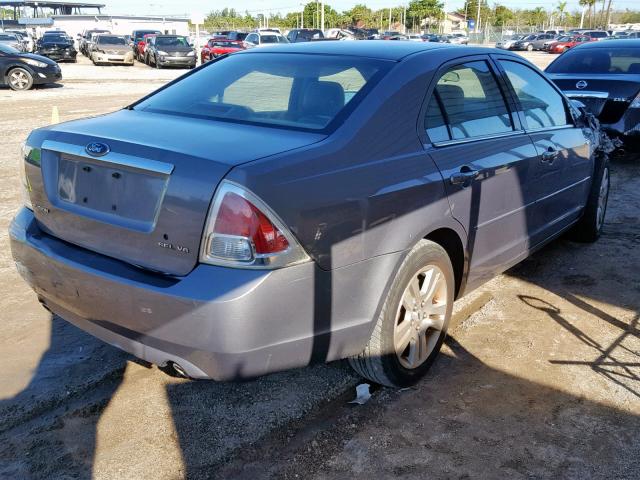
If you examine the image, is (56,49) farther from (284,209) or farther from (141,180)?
(284,209)

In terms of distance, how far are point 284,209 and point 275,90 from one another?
1251mm

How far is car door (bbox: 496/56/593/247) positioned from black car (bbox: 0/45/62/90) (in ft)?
53.9

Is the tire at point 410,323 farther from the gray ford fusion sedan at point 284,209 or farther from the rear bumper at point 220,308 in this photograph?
the rear bumper at point 220,308

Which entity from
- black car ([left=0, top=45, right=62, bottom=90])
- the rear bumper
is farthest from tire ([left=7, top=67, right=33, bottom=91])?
the rear bumper

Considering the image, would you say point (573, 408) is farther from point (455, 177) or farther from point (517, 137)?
point (517, 137)

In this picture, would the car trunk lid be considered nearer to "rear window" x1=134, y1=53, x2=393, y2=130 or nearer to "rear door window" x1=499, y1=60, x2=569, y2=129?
"rear window" x1=134, y1=53, x2=393, y2=130

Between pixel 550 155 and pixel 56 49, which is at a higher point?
pixel 550 155

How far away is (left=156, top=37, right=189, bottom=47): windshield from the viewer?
30297 millimetres

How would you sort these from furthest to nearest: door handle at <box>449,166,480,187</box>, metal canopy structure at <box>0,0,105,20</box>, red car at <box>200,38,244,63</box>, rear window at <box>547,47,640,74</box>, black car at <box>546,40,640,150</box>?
1. metal canopy structure at <box>0,0,105,20</box>
2. red car at <box>200,38,244,63</box>
3. rear window at <box>547,47,640,74</box>
4. black car at <box>546,40,640,150</box>
5. door handle at <box>449,166,480,187</box>

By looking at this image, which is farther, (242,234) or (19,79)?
(19,79)

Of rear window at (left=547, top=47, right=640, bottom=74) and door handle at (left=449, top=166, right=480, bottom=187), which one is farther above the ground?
rear window at (left=547, top=47, right=640, bottom=74)

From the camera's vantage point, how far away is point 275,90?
3.51 m

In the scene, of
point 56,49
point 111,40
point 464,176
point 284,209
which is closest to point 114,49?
point 111,40

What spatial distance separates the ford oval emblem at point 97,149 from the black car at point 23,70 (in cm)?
1678
